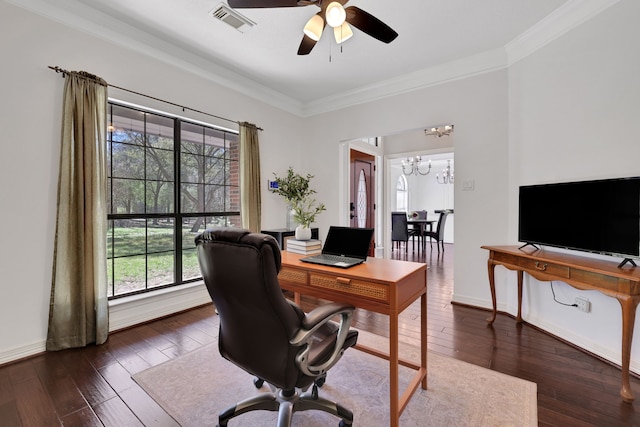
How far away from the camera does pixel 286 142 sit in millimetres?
4539

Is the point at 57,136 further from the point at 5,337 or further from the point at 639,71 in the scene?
the point at 639,71

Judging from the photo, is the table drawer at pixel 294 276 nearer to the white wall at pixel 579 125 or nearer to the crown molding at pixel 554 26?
the white wall at pixel 579 125

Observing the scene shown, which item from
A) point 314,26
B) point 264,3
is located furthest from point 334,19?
point 264,3

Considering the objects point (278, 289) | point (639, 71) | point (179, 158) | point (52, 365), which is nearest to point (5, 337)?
point (52, 365)

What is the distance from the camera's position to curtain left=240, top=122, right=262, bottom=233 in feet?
12.2

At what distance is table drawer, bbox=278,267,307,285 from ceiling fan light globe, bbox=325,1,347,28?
155 centimetres

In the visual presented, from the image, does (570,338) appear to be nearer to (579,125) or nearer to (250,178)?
(579,125)

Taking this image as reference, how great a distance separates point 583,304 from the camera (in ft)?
7.75

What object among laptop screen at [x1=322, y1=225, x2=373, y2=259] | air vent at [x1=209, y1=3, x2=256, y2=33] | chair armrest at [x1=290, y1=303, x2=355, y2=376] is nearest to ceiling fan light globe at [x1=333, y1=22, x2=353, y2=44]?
air vent at [x1=209, y1=3, x2=256, y2=33]

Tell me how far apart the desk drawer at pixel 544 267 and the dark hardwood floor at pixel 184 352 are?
2.15ft

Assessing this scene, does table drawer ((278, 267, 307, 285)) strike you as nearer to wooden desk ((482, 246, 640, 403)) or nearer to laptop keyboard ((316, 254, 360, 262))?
laptop keyboard ((316, 254, 360, 262))

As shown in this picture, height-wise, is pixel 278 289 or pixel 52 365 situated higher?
pixel 278 289

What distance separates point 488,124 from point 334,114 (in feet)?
7.12

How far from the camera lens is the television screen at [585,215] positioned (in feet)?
6.27
